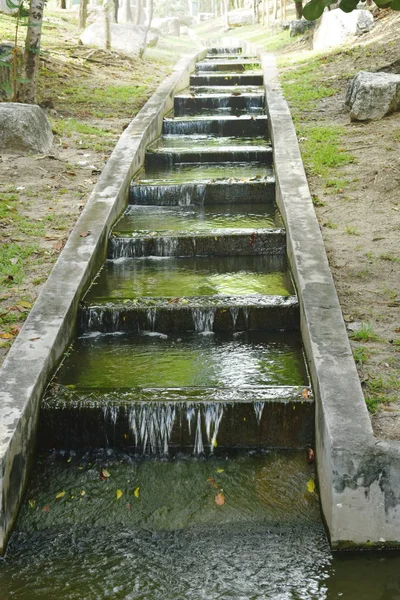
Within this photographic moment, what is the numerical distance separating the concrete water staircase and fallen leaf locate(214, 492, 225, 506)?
1.56 feet

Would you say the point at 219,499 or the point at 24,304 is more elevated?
the point at 24,304

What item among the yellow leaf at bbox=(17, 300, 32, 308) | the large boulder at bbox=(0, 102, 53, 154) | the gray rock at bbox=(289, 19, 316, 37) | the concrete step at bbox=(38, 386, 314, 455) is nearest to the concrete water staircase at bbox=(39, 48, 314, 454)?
the concrete step at bbox=(38, 386, 314, 455)

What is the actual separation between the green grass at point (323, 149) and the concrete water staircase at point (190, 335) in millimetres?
727

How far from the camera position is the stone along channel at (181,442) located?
3.61 meters

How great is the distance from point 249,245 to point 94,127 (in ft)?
16.4

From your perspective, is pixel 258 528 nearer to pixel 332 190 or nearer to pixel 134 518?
pixel 134 518

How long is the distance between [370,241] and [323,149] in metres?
3.02

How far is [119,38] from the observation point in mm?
19031

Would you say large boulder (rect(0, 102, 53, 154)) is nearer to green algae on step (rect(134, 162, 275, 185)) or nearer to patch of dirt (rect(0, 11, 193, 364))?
patch of dirt (rect(0, 11, 193, 364))

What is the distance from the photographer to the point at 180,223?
789cm

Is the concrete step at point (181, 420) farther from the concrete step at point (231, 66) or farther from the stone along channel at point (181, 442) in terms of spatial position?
the concrete step at point (231, 66)

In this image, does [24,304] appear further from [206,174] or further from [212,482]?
[206,174]

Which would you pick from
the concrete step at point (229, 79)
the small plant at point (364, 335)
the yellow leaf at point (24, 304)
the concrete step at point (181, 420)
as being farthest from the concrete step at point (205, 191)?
the concrete step at point (229, 79)

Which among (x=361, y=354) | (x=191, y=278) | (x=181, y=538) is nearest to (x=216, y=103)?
(x=191, y=278)
